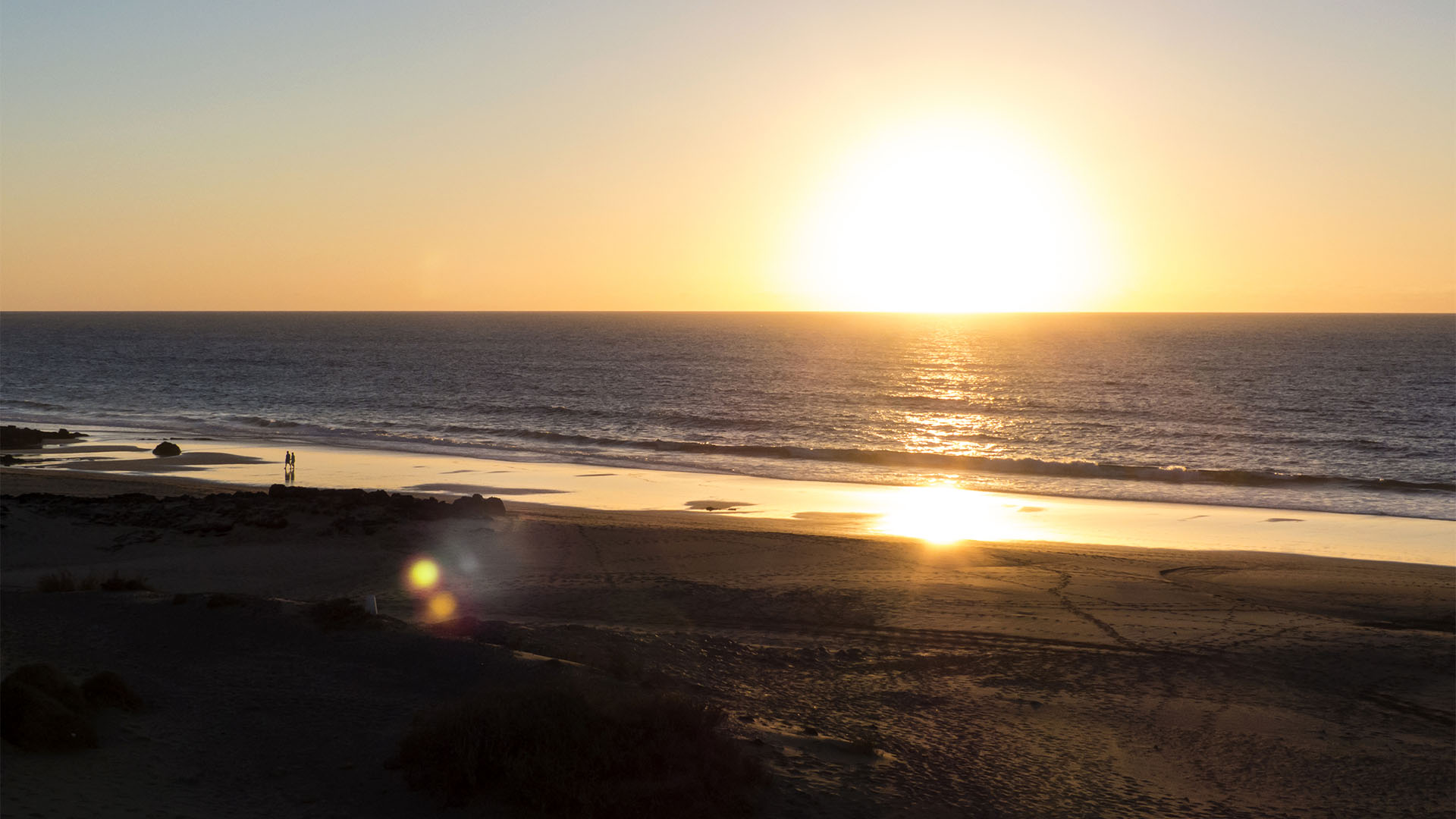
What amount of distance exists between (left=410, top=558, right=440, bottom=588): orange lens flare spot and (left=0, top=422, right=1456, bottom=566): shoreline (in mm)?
7539

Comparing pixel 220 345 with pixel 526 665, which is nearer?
pixel 526 665

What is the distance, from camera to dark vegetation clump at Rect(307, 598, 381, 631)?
1191cm

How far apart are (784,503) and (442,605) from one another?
15827 millimetres

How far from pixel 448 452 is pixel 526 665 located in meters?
33.4

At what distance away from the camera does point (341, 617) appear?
12023 mm

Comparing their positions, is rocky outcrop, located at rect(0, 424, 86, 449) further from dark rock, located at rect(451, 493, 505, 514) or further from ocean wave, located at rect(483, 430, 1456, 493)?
dark rock, located at rect(451, 493, 505, 514)

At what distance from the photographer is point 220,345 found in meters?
136

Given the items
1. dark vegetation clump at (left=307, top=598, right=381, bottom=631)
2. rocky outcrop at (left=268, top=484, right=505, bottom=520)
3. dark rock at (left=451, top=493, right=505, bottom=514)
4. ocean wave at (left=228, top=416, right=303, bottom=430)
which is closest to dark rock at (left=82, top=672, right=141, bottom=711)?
dark vegetation clump at (left=307, top=598, right=381, bottom=631)

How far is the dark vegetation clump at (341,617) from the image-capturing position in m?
11.9

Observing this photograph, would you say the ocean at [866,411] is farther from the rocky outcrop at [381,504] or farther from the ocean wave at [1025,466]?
the rocky outcrop at [381,504]

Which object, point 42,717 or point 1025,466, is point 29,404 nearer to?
point 1025,466

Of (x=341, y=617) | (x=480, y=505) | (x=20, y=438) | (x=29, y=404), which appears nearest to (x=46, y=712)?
(x=341, y=617)

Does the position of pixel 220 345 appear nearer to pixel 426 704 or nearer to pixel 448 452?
pixel 448 452

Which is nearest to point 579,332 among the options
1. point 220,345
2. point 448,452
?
point 220,345
